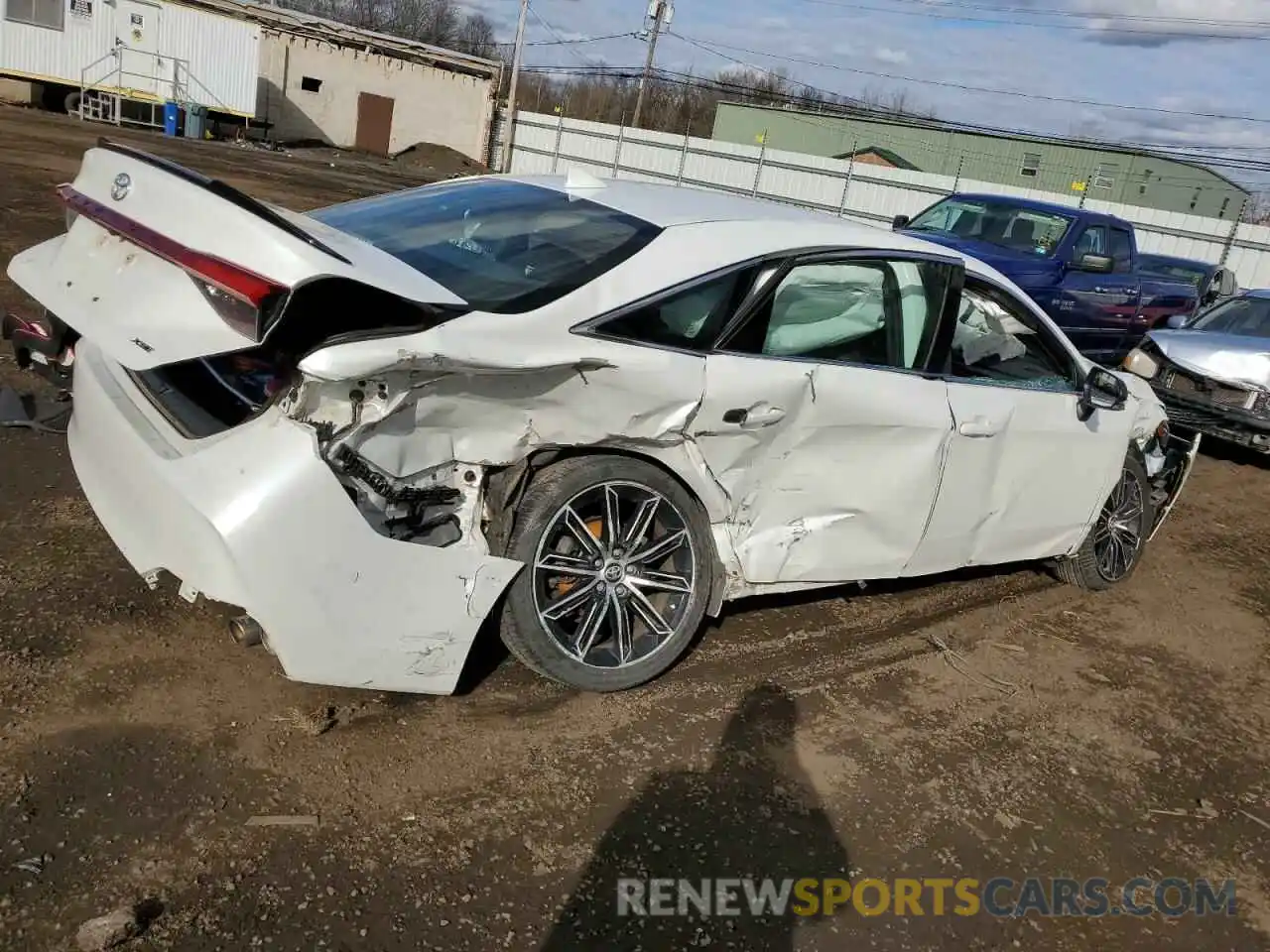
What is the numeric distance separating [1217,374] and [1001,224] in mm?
2750

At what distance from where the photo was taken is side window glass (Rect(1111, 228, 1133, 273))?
35.8 ft

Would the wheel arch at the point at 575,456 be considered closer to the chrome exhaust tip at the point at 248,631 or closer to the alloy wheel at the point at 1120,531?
the chrome exhaust tip at the point at 248,631

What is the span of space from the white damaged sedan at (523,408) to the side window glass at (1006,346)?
0.02 meters

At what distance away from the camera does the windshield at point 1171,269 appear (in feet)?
49.8

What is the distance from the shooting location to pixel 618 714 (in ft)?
11.4

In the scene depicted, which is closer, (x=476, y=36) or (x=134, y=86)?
(x=134, y=86)

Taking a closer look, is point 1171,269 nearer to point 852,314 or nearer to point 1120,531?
point 1120,531

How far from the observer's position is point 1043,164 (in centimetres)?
4662

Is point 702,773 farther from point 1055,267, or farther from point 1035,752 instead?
point 1055,267

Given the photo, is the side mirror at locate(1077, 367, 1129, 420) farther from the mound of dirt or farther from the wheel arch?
the mound of dirt

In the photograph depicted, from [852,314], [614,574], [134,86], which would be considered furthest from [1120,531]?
[134,86]

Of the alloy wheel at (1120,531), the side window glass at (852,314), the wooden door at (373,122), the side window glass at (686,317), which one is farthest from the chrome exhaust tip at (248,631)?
the wooden door at (373,122)

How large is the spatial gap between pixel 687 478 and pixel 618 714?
86cm

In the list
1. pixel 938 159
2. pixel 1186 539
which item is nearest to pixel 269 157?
pixel 1186 539
